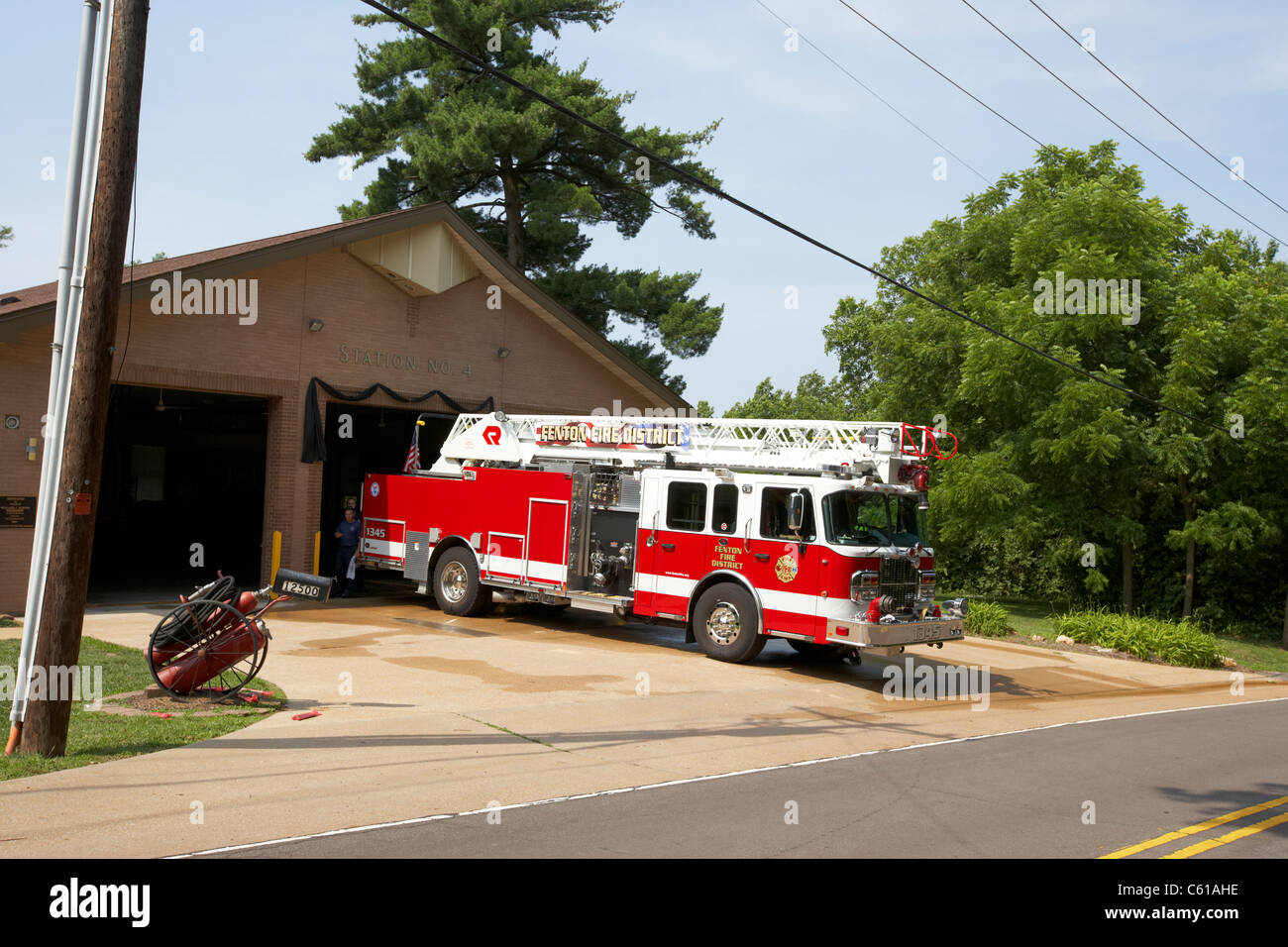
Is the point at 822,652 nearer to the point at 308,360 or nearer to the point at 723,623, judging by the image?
the point at 723,623

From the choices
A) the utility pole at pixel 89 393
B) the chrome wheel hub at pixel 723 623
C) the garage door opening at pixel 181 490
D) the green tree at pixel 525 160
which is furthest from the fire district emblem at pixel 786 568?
the green tree at pixel 525 160

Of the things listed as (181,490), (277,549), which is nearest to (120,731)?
(277,549)

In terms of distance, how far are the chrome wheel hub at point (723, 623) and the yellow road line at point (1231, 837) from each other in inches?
307

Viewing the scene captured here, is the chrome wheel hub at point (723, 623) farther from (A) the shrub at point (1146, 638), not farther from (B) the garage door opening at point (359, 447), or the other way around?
(A) the shrub at point (1146, 638)

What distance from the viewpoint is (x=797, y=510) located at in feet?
46.4

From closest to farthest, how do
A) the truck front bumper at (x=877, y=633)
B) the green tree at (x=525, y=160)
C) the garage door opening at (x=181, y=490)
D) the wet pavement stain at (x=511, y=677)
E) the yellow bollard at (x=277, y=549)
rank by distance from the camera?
the wet pavement stain at (x=511, y=677) → the truck front bumper at (x=877, y=633) → the yellow bollard at (x=277, y=549) → the garage door opening at (x=181, y=490) → the green tree at (x=525, y=160)

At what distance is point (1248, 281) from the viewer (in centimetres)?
2558

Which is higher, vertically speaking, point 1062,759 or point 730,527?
point 730,527

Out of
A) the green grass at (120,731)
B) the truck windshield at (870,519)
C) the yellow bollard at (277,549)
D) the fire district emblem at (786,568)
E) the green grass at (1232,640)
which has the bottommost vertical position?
the green grass at (1232,640)

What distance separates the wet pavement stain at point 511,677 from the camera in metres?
12.8

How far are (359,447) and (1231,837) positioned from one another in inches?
941
